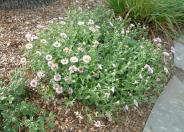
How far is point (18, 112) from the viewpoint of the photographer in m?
2.68

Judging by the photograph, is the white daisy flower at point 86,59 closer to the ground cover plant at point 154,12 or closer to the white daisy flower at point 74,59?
the white daisy flower at point 74,59

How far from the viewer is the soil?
9.30 ft

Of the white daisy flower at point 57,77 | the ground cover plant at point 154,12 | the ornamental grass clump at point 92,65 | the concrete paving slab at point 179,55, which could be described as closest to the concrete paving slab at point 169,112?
the ornamental grass clump at point 92,65

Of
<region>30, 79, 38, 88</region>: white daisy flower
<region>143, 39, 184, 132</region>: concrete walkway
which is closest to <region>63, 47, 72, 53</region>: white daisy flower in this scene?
<region>30, 79, 38, 88</region>: white daisy flower

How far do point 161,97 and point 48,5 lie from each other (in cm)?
140

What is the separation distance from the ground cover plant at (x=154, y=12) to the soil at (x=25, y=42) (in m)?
0.37

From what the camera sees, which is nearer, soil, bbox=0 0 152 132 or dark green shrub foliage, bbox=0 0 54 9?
soil, bbox=0 0 152 132

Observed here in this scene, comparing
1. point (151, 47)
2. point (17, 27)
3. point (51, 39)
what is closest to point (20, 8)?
point (17, 27)

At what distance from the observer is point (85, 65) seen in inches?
111

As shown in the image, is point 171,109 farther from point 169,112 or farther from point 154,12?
point 154,12

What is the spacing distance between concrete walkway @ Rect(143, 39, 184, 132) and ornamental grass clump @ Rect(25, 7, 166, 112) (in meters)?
0.12

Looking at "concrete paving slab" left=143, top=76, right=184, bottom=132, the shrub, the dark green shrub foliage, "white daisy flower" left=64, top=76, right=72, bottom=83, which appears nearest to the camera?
the shrub

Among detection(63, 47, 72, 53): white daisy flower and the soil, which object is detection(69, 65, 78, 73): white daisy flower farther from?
the soil

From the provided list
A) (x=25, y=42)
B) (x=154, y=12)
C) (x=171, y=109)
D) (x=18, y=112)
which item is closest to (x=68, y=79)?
(x=18, y=112)
